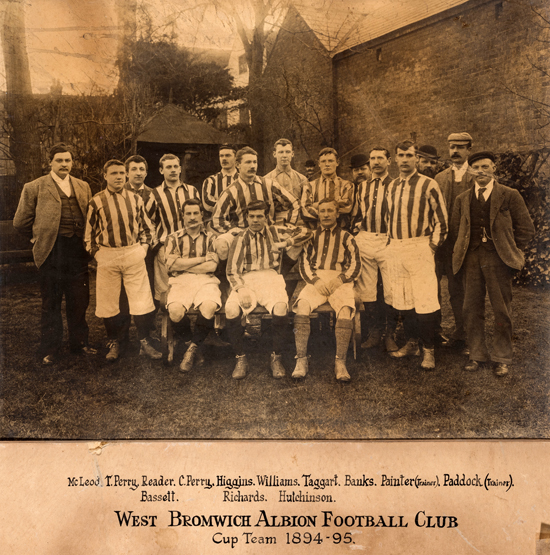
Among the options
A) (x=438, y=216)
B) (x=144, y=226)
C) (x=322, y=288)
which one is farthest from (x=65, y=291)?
(x=438, y=216)

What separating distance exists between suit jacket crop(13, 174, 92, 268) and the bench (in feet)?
2.29

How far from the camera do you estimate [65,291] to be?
2.20 metres

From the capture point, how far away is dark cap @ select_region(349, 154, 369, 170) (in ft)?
7.23

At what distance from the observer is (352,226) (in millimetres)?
2227

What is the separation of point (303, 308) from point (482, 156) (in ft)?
4.31

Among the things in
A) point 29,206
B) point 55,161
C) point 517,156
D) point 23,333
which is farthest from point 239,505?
point 517,156

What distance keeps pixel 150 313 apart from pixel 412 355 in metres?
1.52

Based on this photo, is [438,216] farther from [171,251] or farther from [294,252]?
[171,251]

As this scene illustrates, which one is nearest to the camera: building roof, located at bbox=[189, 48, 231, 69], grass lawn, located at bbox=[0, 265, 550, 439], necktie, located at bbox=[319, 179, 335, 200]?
grass lawn, located at bbox=[0, 265, 550, 439]

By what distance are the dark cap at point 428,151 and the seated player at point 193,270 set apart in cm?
127

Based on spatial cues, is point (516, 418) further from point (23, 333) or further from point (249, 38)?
point (23, 333)

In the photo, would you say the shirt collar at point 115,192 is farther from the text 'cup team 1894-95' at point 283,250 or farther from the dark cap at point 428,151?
the dark cap at point 428,151

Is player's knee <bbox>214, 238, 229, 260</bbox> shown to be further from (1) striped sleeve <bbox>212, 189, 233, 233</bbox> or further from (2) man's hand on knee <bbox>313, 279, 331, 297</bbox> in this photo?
(2) man's hand on knee <bbox>313, 279, 331, 297</bbox>

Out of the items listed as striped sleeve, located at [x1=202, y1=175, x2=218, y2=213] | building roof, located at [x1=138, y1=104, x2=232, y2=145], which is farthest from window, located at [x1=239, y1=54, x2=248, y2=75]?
striped sleeve, located at [x1=202, y1=175, x2=218, y2=213]
